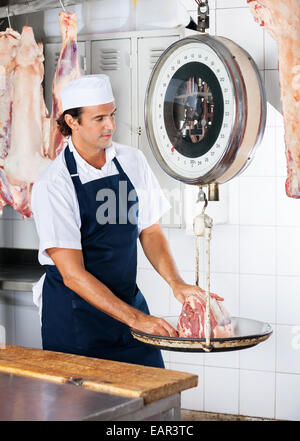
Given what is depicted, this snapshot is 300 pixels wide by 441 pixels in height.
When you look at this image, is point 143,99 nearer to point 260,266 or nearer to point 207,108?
point 260,266

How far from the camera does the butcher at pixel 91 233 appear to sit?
7.73 ft

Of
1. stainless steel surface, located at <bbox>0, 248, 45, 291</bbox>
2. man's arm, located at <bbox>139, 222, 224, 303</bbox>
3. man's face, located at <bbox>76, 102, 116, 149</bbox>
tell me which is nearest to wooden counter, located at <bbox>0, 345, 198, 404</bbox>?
man's arm, located at <bbox>139, 222, 224, 303</bbox>

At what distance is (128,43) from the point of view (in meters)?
3.53

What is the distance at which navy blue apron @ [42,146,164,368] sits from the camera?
2422mm

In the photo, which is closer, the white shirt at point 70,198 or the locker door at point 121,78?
the white shirt at point 70,198

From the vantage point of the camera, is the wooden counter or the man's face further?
the man's face

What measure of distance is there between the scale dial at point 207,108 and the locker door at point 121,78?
183cm

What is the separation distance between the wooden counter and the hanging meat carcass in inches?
85.0

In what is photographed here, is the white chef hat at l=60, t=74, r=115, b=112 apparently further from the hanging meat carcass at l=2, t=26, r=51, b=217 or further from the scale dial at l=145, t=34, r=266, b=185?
the hanging meat carcass at l=2, t=26, r=51, b=217

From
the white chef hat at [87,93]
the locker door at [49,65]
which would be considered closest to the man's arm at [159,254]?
the white chef hat at [87,93]

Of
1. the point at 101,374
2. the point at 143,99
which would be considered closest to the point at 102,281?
the point at 101,374

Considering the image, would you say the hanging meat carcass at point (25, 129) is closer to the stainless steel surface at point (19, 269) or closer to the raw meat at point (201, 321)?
the stainless steel surface at point (19, 269)
